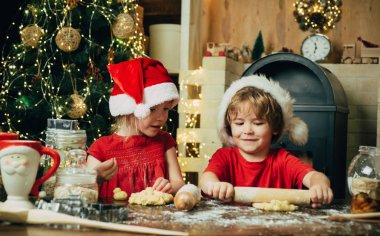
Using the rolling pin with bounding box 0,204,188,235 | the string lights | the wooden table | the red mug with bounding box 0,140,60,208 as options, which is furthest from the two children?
the string lights

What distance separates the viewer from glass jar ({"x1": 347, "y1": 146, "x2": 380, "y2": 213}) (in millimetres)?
1595

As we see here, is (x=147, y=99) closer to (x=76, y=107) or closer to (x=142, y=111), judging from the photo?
(x=142, y=111)

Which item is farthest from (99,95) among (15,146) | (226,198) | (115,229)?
(115,229)

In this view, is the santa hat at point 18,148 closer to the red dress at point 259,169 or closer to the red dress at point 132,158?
the red dress at point 132,158

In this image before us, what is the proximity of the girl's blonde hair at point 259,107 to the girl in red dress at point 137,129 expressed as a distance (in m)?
0.22

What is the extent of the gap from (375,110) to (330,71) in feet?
1.44

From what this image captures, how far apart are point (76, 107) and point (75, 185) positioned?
2374mm

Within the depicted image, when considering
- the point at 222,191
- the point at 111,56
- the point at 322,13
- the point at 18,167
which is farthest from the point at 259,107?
the point at 322,13

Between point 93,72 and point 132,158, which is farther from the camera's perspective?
point 93,72

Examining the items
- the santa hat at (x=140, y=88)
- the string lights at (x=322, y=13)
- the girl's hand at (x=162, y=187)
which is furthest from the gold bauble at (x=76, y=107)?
the girl's hand at (x=162, y=187)

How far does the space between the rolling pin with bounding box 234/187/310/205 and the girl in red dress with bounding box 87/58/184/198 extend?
0.52m

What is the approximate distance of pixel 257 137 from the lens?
2.27 meters

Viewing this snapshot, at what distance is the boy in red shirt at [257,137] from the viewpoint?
2268 mm

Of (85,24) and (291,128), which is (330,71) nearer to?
(85,24)
